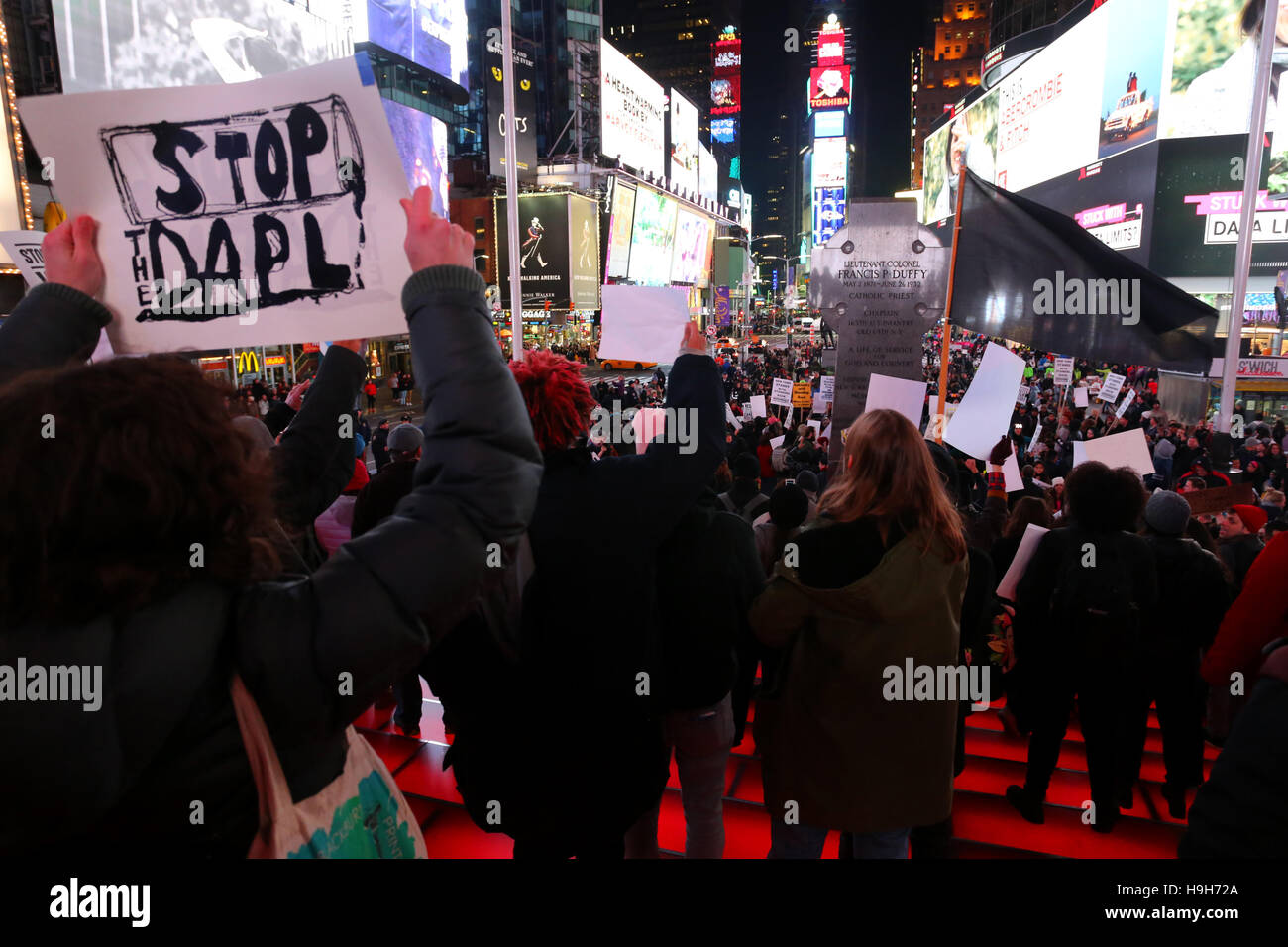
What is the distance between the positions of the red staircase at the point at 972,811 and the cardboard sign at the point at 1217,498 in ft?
4.90

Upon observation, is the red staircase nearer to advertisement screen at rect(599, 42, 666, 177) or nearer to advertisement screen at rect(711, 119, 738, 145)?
advertisement screen at rect(599, 42, 666, 177)

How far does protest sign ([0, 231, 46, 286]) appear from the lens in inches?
98.1

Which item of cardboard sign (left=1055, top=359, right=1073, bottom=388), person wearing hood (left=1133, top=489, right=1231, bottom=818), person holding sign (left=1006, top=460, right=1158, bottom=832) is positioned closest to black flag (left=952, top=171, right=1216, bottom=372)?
person wearing hood (left=1133, top=489, right=1231, bottom=818)

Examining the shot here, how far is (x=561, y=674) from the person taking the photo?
205 cm

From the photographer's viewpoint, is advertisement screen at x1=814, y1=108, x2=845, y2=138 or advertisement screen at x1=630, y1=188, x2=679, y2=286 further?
advertisement screen at x1=814, y1=108, x2=845, y2=138

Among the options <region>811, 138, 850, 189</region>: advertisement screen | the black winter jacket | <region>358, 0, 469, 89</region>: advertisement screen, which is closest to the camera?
the black winter jacket

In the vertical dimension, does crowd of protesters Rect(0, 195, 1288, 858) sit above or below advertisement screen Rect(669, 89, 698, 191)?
below

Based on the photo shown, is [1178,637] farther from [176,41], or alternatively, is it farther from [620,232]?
[620,232]

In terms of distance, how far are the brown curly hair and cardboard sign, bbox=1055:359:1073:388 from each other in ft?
52.8

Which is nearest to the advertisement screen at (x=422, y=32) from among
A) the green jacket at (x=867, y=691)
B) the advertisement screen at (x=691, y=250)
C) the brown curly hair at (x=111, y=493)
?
the advertisement screen at (x=691, y=250)

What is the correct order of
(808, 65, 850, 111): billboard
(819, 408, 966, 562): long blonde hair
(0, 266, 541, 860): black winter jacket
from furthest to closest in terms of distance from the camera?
(808, 65, 850, 111): billboard
(819, 408, 966, 562): long blonde hair
(0, 266, 541, 860): black winter jacket

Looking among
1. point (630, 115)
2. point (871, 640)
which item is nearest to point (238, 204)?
point (871, 640)

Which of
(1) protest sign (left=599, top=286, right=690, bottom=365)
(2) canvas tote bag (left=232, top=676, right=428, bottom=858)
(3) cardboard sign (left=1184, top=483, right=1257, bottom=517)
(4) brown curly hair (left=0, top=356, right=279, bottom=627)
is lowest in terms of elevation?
(3) cardboard sign (left=1184, top=483, right=1257, bottom=517)
